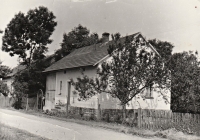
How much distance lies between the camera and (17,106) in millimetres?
29438

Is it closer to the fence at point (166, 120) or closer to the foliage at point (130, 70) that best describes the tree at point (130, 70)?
the foliage at point (130, 70)

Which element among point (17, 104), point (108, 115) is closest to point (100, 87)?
point (108, 115)

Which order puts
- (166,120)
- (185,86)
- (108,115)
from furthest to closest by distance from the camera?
(185,86), (108,115), (166,120)

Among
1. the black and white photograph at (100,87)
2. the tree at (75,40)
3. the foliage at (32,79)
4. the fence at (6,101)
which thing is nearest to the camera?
the black and white photograph at (100,87)

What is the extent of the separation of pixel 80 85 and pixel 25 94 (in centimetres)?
1402

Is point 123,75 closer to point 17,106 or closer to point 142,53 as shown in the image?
point 142,53

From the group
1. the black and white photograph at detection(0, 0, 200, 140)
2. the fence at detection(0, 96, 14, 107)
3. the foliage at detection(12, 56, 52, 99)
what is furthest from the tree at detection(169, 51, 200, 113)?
the fence at detection(0, 96, 14, 107)

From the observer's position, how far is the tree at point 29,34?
32562mm

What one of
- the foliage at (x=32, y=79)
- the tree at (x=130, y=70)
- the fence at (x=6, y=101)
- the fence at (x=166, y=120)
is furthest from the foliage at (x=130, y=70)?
the fence at (x=6, y=101)

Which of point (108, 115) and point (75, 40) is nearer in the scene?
point (108, 115)

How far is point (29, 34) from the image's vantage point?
107 feet

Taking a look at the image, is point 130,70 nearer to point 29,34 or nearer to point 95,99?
point 95,99

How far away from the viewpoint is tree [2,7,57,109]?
32.6 metres

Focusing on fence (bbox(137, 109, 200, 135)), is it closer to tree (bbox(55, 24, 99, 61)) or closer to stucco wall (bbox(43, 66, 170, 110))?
stucco wall (bbox(43, 66, 170, 110))
